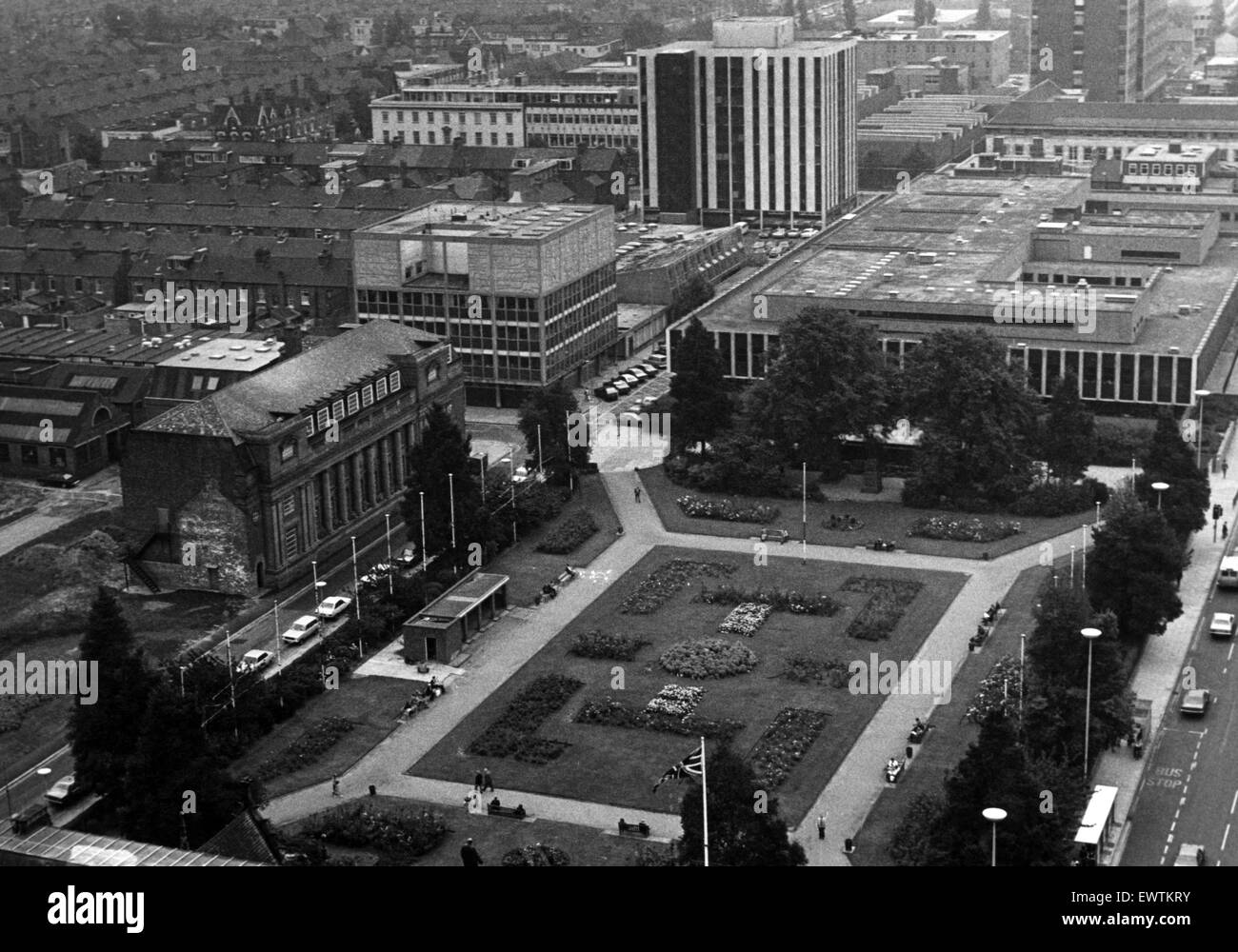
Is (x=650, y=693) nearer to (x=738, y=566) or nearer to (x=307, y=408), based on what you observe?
(x=738, y=566)

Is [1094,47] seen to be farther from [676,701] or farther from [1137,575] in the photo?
[676,701]

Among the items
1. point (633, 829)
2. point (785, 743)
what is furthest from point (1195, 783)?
point (633, 829)

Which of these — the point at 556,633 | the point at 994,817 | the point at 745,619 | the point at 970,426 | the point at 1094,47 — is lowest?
the point at 556,633

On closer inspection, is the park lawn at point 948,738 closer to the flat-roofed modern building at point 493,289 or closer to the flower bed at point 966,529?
the flower bed at point 966,529

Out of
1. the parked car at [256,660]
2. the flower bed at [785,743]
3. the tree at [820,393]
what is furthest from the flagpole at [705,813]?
the tree at [820,393]

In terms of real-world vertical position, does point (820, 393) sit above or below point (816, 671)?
above

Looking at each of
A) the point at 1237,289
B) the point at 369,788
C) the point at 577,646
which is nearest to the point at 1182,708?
the point at 577,646
